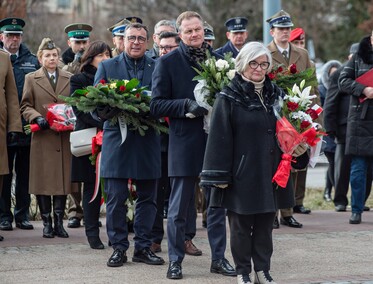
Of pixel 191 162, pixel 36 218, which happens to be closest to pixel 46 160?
pixel 36 218

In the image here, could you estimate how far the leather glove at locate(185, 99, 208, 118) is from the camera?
8.41m

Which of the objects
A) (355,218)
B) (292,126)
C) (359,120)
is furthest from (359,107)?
(292,126)

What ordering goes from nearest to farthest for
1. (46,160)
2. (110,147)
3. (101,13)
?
(110,147) < (46,160) < (101,13)

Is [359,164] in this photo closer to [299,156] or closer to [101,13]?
[299,156]

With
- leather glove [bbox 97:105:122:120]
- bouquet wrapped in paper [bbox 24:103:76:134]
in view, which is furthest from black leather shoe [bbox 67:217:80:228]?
leather glove [bbox 97:105:122:120]

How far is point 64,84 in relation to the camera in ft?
36.6

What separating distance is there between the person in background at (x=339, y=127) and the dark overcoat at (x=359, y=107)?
0.82 metres

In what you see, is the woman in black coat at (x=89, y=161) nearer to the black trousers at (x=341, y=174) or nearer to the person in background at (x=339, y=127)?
the person in background at (x=339, y=127)

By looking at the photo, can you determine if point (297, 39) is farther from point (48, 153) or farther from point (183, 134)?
point (183, 134)

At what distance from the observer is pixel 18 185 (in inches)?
450

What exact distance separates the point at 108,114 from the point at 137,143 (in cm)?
43

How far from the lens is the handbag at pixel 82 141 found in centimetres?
991

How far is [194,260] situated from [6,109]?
273cm

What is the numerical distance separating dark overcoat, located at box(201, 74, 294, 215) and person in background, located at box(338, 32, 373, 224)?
13.5ft
